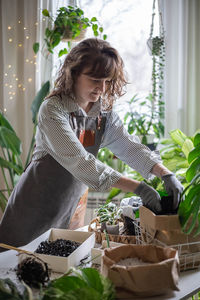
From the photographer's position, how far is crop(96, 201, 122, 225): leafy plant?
168 cm

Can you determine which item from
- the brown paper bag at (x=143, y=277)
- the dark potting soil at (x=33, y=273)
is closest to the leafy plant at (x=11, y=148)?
the dark potting soil at (x=33, y=273)

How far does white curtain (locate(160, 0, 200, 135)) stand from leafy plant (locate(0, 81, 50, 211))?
3.64ft

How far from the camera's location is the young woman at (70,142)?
1.79m

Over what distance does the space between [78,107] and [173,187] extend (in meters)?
0.68

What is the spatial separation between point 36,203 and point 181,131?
5.97 ft

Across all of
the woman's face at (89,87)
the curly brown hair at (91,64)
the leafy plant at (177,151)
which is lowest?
the leafy plant at (177,151)

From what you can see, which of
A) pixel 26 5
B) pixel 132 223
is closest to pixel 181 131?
pixel 26 5

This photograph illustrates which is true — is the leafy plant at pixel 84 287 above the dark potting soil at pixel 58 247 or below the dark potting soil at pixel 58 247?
above

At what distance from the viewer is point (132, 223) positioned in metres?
1.62

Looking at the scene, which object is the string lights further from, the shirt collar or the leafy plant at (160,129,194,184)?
the shirt collar

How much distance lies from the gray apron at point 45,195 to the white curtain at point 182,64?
5.02 feet

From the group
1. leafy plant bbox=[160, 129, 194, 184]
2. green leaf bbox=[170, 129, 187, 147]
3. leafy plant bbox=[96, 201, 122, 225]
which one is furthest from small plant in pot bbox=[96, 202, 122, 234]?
green leaf bbox=[170, 129, 187, 147]

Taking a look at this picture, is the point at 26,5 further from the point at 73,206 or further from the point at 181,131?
the point at 73,206

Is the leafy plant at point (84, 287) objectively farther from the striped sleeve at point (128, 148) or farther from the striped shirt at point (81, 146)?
the striped sleeve at point (128, 148)
